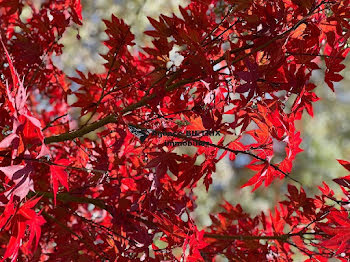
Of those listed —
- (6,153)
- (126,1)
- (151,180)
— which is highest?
(126,1)

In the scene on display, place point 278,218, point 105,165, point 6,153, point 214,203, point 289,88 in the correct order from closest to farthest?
point 6,153 → point 289,88 → point 105,165 → point 278,218 → point 214,203

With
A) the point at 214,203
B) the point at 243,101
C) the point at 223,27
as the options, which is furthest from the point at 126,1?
the point at 243,101

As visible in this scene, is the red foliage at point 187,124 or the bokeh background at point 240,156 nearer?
the red foliage at point 187,124

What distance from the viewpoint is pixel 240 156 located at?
468 centimetres

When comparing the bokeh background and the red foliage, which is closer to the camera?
the red foliage

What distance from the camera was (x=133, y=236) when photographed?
0.91m

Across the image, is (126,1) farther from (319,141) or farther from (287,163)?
(287,163)

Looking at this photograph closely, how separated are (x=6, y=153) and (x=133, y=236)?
0.36 metres

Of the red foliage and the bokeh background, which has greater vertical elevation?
the bokeh background

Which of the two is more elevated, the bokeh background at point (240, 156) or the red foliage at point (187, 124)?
the bokeh background at point (240, 156)

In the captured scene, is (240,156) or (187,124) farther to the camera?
(240,156)

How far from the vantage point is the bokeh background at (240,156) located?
4.33m

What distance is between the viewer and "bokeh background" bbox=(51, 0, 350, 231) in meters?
4.33

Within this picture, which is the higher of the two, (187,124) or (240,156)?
(240,156)
